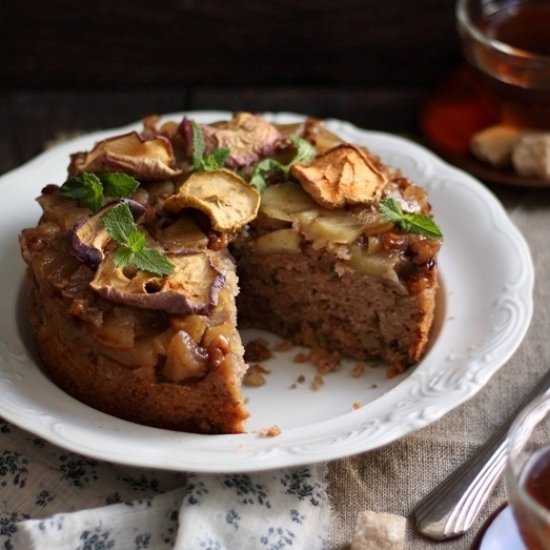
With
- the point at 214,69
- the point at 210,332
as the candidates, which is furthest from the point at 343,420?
the point at 214,69

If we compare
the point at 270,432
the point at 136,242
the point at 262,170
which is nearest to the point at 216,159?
the point at 262,170

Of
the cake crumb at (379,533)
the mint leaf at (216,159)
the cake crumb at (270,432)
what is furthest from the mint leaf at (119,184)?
the cake crumb at (379,533)

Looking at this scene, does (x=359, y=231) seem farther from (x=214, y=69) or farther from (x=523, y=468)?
(x=214, y=69)

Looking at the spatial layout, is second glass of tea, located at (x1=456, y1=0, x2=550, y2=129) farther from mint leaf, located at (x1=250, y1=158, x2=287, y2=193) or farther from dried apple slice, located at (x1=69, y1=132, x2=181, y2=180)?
dried apple slice, located at (x1=69, y1=132, x2=181, y2=180)

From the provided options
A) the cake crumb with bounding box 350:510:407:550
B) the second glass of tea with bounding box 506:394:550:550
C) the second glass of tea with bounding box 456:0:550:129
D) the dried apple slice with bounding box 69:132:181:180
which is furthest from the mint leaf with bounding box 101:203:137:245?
the second glass of tea with bounding box 456:0:550:129

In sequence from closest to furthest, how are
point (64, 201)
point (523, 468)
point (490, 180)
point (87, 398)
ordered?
1. point (523, 468)
2. point (87, 398)
3. point (64, 201)
4. point (490, 180)

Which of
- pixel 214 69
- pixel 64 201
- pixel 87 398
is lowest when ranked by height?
pixel 214 69

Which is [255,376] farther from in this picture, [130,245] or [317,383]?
[130,245]
